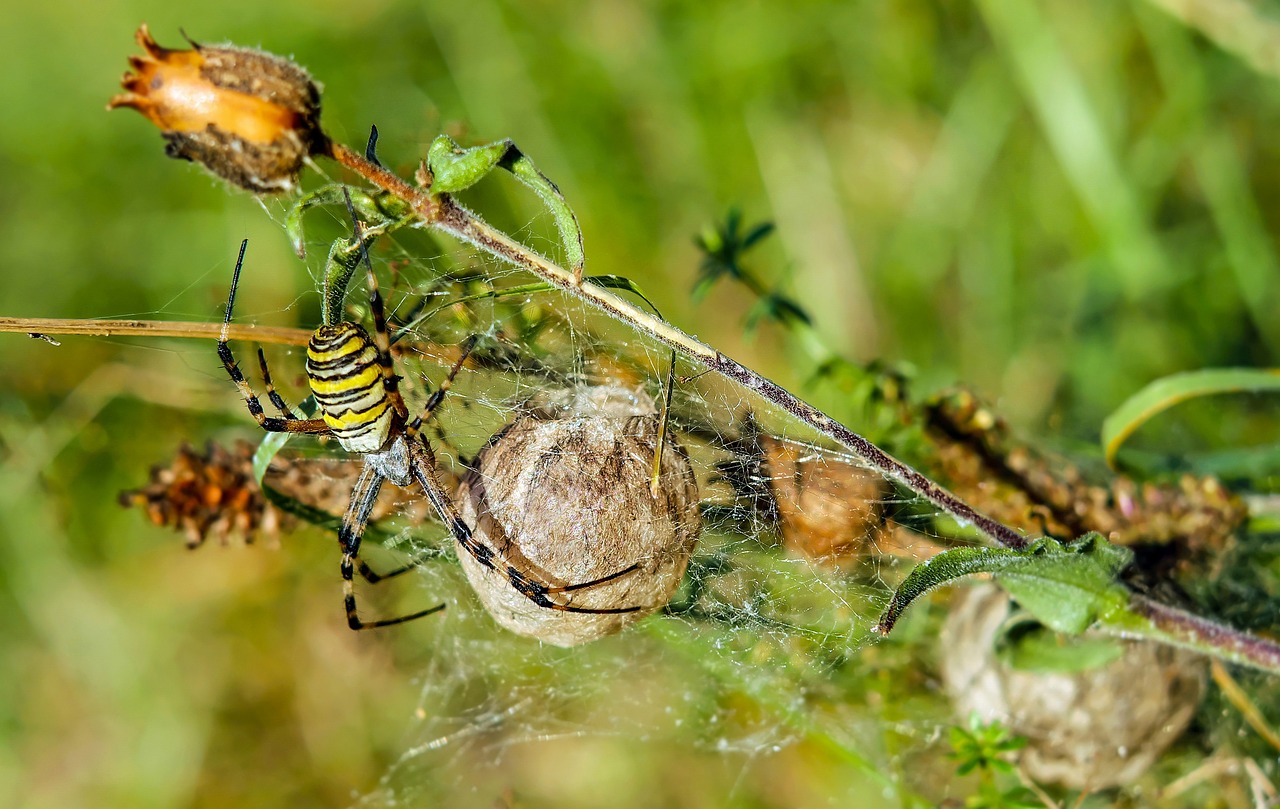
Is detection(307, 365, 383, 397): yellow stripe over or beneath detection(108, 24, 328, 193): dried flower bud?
beneath

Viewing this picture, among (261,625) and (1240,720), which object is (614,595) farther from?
(261,625)

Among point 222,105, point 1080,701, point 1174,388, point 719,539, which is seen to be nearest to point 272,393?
point 222,105

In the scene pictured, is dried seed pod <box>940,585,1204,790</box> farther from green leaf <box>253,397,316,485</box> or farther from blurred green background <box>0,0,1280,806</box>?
green leaf <box>253,397,316,485</box>

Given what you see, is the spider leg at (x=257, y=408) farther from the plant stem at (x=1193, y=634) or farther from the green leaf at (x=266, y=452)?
the plant stem at (x=1193, y=634)

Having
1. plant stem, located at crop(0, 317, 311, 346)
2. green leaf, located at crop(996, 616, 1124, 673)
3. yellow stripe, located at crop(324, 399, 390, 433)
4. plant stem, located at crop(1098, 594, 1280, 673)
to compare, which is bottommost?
green leaf, located at crop(996, 616, 1124, 673)

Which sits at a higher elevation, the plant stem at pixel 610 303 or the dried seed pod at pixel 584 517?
the plant stem at pixel 610 303

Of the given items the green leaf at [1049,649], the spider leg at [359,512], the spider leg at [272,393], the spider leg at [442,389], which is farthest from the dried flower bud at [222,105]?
the green leaf at [1049,649]

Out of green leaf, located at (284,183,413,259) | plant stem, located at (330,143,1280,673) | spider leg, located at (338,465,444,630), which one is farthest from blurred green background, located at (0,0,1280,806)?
green leaf, located at (284,183,413,259)
